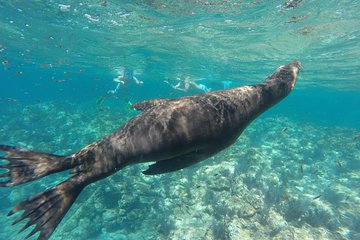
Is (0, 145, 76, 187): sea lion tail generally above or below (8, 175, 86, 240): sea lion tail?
above

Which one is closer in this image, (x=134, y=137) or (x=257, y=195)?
(x=134, y=137)

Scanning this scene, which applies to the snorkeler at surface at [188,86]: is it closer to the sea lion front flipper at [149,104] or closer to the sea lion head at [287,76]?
the sea lion head at [287,76]

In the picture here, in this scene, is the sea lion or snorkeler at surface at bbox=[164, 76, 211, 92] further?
snorkeler at surface at bbox=[164, 76, 211, 92]

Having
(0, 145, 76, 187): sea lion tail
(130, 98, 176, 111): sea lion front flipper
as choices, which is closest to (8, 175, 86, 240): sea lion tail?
(0, 145, 76, 187): sea lion tail

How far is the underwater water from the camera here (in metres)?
11.3

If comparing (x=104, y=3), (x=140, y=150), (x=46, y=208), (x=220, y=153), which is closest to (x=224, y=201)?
(x=220, y=153)

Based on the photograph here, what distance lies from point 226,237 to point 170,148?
8.08 metres

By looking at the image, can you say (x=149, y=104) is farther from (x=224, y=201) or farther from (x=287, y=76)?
(x=224, y=201)

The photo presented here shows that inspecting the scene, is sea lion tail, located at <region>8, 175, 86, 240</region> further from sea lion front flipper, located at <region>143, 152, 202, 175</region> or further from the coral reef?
the coral reef

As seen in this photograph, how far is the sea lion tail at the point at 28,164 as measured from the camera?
2924 mm

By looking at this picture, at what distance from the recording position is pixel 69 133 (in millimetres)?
21688

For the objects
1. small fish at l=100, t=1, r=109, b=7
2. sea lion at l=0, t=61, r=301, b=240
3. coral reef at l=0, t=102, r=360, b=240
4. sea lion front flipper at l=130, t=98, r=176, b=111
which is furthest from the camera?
small fish at l=100, t=1, r=109, b=7

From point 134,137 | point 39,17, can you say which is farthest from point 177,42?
point 134,137

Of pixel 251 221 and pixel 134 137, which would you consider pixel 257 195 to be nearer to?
pixel 251 221
